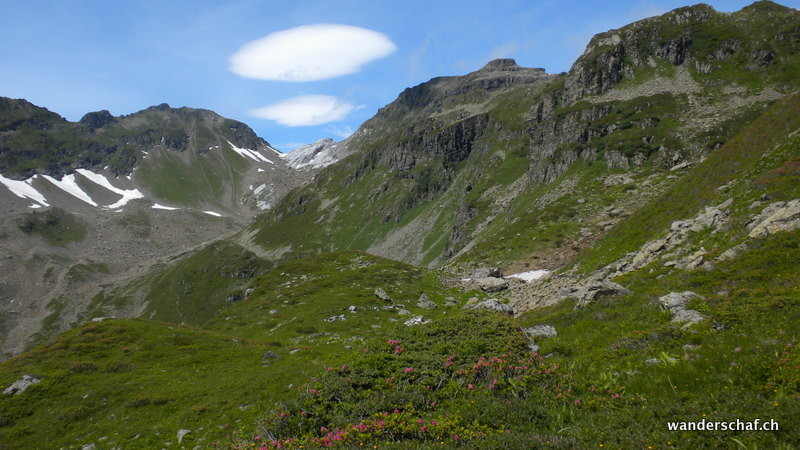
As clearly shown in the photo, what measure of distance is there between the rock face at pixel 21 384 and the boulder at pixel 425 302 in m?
35.1

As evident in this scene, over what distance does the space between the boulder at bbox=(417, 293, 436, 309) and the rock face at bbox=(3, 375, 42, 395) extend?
35.1 m

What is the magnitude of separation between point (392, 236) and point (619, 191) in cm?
9929

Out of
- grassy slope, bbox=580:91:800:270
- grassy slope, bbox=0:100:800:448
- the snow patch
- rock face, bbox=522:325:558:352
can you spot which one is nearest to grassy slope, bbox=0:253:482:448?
grassy slope, bbox=0:100:800:448

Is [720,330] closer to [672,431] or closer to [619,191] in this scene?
[672,431]

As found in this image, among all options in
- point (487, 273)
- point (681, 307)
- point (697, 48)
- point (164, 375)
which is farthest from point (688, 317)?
point (697, 48)

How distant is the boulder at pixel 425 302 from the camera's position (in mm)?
49406

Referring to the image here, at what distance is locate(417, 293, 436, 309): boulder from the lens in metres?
49.4

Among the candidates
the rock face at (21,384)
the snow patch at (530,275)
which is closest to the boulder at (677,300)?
the rock face at (21,384)

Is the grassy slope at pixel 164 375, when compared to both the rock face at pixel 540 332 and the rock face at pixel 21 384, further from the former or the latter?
the rock face at pixel 540 332

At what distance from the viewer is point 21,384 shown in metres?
27.3

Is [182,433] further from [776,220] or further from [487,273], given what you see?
[487,273]

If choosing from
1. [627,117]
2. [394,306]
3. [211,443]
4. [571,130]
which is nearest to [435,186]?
[571,130]

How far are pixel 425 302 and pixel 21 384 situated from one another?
3653cm

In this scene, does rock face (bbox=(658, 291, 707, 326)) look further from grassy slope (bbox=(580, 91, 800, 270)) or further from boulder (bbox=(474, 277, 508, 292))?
boulder (bbox=(474, 277, 508, 292))
